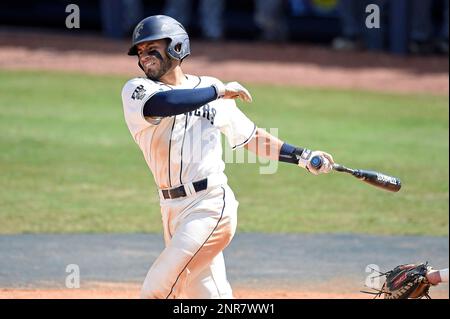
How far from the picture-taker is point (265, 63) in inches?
738

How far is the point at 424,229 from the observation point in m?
10.3

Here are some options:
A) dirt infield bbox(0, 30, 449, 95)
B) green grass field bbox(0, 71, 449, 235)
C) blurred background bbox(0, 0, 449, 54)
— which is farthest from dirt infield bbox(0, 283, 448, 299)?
blurred background bbox(0, 0, 449, 54)

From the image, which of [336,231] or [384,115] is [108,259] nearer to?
[336,231]

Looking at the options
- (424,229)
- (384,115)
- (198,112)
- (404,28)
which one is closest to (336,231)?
(424,229)

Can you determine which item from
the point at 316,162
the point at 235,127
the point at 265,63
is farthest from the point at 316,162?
the point at 265,63

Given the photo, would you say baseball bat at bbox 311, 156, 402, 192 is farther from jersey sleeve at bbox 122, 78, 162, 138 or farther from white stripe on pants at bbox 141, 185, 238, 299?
jersey sleeve at bbox 122, 78, 162, 138

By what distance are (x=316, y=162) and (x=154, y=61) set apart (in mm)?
1070

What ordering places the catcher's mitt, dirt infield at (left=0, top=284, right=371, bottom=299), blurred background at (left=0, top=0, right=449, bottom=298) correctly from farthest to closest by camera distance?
blurred background at (left=0, top=0, right=449, bottom=298) < dirt infield at (left=0, top=284, right=371, bottom=299) < the catcher's mitt

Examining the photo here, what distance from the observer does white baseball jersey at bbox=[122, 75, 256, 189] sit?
223 inches

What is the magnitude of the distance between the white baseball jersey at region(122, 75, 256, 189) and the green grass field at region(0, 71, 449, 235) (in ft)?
13.7

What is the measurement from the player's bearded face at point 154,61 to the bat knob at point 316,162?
0.96 m

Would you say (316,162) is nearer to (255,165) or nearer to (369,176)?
(369,176)

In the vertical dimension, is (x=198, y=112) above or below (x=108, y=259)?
above

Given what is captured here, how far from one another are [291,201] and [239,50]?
8296 mm
